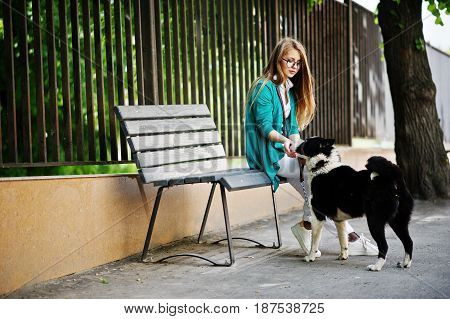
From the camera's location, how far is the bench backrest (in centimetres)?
491

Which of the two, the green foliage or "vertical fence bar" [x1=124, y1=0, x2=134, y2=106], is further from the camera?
the green foliage

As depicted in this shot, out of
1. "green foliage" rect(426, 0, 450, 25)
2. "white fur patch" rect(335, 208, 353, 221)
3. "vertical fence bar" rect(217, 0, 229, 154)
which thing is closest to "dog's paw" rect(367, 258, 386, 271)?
"white fur patch" rect(335, 208, 353, 221)

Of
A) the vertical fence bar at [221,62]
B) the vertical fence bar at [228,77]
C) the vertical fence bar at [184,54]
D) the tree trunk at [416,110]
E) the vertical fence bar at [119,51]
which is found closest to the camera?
the vertical fence bar at [119,51]

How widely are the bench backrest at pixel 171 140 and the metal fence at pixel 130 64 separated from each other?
43 centimetres

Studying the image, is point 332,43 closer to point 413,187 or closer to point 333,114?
point 333,114

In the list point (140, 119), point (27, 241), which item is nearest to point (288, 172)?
point (140, 119)

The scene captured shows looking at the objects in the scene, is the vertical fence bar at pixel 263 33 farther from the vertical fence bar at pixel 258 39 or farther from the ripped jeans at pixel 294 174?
the ripped jeans at pixel 294 174

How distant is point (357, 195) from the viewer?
4492mm

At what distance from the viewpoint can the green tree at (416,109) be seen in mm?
8492

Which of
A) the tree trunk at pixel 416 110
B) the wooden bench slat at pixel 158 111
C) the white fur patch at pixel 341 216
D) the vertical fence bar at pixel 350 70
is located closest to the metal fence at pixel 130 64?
the vertical fence bar at pixel 350 70

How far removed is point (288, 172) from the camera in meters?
5.19

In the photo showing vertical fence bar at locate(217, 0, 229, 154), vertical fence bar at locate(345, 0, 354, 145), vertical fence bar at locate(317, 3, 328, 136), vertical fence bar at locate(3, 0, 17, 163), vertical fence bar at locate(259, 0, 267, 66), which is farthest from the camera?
vertical fence bar at locate(345, 0, 354, 145)

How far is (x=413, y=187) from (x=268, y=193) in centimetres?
207

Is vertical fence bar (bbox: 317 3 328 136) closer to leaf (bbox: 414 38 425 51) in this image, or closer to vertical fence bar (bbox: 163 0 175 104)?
leaf (bbox: 414 38 425 51)
